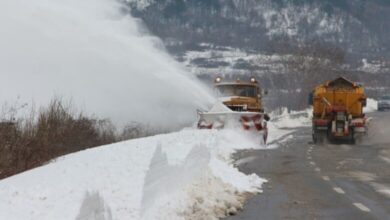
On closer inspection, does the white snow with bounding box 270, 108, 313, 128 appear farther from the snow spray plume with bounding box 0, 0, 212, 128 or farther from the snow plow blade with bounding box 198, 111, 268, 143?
the snow spray plume with bounding box 0, 0, 212, 128

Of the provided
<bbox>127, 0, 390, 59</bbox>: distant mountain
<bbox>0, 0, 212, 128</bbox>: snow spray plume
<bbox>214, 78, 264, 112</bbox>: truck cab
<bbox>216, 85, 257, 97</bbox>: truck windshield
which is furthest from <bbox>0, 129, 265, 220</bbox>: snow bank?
<bbox>127, 0, 390, 59</bbox>: distant mountain

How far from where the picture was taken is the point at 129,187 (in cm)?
938

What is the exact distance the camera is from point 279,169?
16.9 metres

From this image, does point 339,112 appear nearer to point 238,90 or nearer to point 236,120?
point 238,90

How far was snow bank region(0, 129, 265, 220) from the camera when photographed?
7783 mm

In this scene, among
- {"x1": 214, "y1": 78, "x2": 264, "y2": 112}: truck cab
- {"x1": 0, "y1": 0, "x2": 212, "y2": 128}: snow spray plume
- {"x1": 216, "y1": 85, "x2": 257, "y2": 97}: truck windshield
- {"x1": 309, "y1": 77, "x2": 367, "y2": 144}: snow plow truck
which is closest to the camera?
{"x1": 0, "y1": 0, "x2": 212, "y2": 128}: snow spray plume

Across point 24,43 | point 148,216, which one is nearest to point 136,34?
point 24,43

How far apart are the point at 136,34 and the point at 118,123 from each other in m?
5.05

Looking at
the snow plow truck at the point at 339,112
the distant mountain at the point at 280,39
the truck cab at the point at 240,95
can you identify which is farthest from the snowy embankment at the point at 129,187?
the distant mountain at the point at 280,39

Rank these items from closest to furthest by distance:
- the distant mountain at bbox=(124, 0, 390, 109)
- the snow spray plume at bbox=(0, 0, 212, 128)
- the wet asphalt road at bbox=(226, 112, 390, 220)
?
1. the wet asphalt road at bbox=(226, 112, 390, 220)
2. the snow spray plume at bbox=(0, 0, 212, 128)
3. the distant mountain at bbox=(124, 0, 390, 109)

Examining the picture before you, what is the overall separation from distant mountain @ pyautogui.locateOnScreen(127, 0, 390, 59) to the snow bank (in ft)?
359

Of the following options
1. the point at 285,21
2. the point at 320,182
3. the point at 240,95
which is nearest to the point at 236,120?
the point at 240,95

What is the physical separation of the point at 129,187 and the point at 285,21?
17047 cm

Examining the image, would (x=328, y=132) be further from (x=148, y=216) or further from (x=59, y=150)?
(x=148, y=216)
